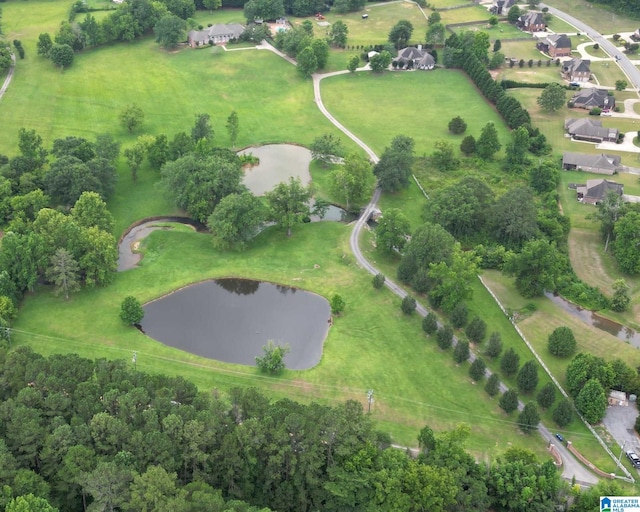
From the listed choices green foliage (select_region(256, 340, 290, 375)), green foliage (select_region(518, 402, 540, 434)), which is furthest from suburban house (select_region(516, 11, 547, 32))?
green foliage (select_region(256, 340, 290, 375))

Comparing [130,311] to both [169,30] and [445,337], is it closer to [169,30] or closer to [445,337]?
[445,337]

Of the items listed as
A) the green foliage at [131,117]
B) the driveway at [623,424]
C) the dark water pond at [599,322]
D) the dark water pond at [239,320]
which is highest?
the green foliage at [131,117]

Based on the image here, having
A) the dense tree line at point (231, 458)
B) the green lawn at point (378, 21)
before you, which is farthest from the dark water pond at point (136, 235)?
the green lawn at point (378, 21)

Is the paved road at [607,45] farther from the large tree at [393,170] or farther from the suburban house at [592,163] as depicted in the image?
the large tree at [393,170]

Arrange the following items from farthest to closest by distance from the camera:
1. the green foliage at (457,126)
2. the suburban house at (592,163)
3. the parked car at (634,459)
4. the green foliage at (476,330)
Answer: the green foliage at (457,126) < the suburban house at (592,163) < the green foliage at (476,330) < the parked car at (634,459)

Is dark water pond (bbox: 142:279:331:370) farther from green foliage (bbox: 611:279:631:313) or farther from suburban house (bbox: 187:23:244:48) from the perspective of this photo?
suburban house (bbox: 187:23:244:48)

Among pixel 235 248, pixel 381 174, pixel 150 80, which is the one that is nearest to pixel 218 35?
pixel 150 80
